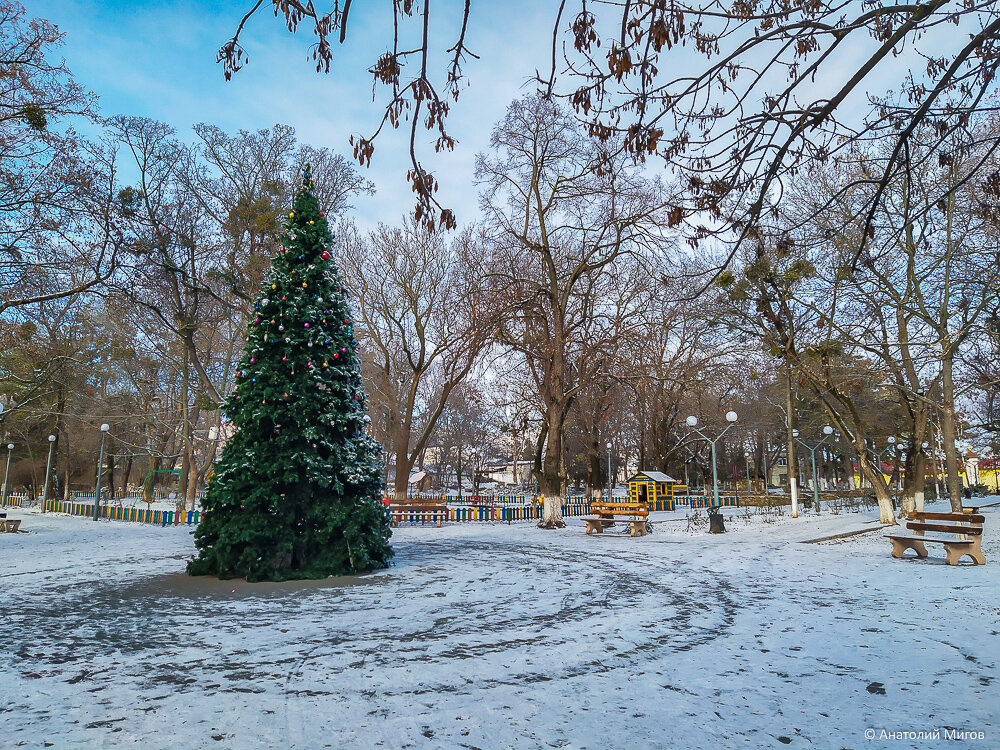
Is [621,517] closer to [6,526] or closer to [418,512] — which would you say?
[418,512]

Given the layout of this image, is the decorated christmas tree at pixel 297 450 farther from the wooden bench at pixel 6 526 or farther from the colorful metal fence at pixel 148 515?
the colorful metal fence at pixel 148 515

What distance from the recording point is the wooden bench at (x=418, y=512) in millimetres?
21672

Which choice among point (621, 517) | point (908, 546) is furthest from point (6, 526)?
point (908, 546)

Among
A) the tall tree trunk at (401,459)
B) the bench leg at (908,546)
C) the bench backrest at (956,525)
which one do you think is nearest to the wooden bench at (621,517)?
the bench leg at (908,546)

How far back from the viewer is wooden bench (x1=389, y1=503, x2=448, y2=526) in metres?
21.7

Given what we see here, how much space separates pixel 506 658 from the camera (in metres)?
4.93

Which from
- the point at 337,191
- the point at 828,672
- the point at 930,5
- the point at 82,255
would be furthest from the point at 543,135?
the point at 828,672

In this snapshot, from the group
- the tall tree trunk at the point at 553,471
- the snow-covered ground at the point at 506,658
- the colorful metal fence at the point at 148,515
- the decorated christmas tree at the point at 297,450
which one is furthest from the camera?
the colorful metal fence at the point at 148,515

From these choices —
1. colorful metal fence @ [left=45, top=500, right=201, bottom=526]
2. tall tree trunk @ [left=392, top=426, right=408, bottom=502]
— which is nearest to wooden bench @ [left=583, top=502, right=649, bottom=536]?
tall tree trunk @ [left=392, top=426, right=408, bottom=502]

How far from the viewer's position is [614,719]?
3.64 meters

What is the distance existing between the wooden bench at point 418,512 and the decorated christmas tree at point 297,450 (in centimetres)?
1152

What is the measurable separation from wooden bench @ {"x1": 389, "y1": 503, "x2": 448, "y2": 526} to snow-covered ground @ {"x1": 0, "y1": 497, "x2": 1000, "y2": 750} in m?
11.9

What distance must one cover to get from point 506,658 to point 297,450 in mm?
5585

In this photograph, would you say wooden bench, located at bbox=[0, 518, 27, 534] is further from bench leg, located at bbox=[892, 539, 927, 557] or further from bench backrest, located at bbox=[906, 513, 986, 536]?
bench backrest, located at bbox=[906, 513, 986, 536]
